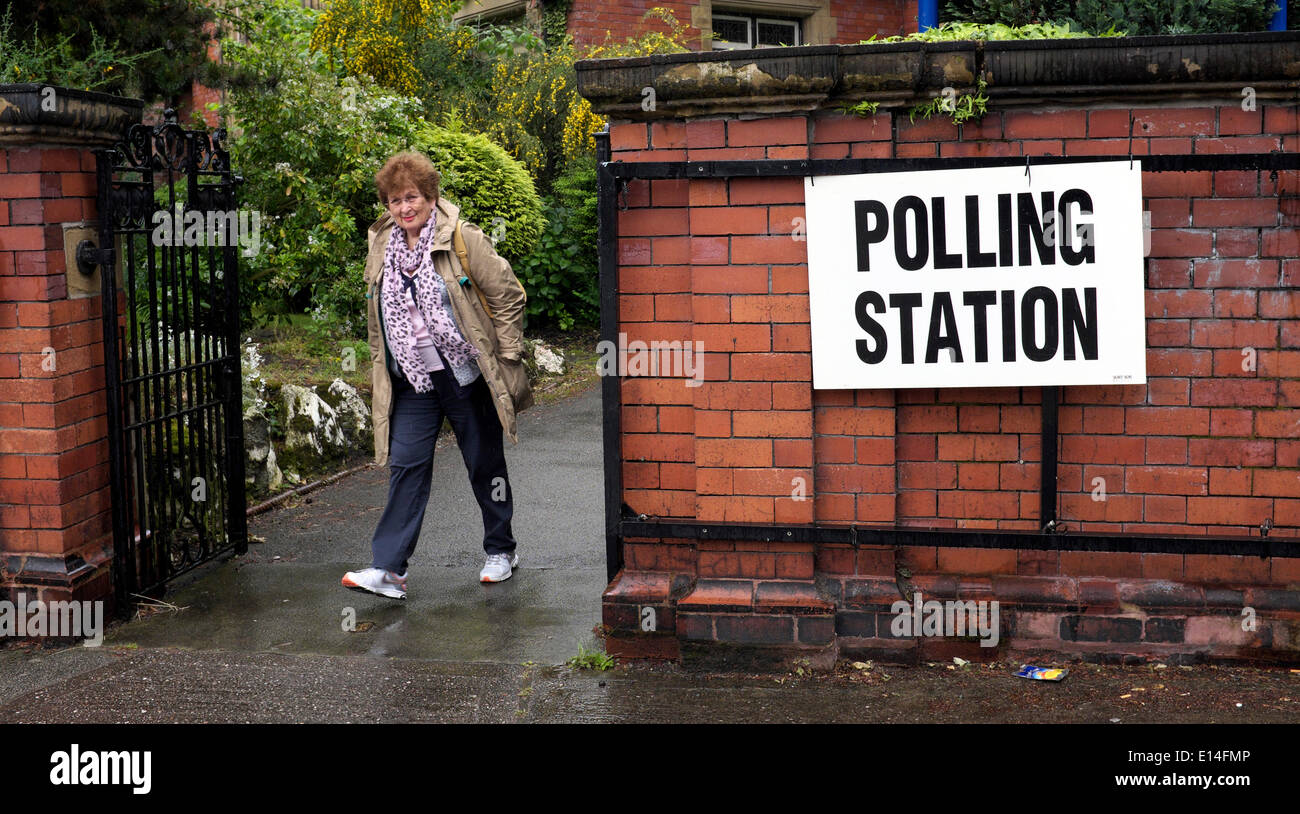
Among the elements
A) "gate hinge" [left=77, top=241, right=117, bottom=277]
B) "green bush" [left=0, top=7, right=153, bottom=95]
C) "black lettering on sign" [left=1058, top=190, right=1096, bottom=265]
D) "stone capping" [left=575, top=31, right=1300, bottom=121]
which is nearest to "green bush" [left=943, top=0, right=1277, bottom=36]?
"stone capping" [left=575, top=31, right=1300, bottom=121]

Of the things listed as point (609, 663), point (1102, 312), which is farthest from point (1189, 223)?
point (609, 663)

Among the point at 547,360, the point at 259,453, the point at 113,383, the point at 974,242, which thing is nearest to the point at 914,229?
the point at 974,242

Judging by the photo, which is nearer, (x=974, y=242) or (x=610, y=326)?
(x=974, y=242)

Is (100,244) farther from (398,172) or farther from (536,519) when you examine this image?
(536,519)

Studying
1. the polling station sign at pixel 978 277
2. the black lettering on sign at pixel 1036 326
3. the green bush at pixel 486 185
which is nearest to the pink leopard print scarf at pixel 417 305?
the polling station sign at pixel 978 277

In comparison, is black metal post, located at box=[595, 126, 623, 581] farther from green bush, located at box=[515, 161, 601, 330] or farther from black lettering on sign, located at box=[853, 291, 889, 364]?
green bush, located at box=[515, 161, 601, 330]

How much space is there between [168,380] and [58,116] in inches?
50.3

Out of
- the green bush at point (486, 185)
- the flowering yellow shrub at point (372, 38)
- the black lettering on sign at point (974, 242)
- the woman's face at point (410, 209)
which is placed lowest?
the black lettering on sign at point (974, 242)

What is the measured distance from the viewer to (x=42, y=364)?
192 inches

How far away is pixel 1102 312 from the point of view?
13.8ft

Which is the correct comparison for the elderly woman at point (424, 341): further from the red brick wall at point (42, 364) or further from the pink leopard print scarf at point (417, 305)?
the red brick wall at point (42, 364)

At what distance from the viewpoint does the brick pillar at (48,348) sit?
481cm

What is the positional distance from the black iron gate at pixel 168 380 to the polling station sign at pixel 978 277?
2.80 meters

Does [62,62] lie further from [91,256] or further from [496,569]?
[496,569]
